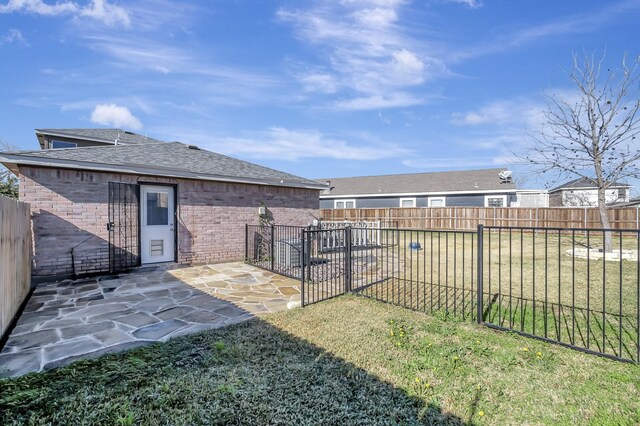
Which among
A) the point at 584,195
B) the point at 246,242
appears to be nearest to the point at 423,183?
the point at 584,195

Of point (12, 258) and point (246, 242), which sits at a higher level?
point (12, 258)

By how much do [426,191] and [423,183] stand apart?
49.9 inches

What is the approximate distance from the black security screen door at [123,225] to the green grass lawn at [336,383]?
454 cm

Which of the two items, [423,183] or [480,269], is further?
[423,183]

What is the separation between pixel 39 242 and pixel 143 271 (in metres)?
1.96

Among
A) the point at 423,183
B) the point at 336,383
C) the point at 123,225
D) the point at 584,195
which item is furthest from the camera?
the point at 423,183

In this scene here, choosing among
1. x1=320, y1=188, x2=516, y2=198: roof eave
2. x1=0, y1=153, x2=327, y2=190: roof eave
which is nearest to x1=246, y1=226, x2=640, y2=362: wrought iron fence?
x1=0, y1=153, x2=327, y2=190: roof eave

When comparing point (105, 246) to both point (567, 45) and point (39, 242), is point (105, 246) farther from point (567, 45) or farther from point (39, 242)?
point (567, 45)

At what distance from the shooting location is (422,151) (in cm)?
2261

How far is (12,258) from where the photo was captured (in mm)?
3889

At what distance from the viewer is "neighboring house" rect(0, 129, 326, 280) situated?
595 cm

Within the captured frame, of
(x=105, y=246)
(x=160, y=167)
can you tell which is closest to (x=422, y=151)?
(x=160, y=167)

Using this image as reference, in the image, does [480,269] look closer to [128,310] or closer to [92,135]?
[128,310]

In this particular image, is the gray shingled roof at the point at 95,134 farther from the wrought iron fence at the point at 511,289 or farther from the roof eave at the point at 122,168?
the wrought iron fence at the point at 511,289
